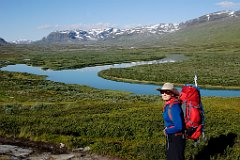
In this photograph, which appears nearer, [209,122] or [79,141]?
[79,141]

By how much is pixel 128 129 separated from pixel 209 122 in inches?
231

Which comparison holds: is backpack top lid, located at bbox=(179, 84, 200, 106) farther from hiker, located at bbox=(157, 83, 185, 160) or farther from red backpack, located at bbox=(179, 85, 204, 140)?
hiker, located at bbox=(157, 83, 185, 160)

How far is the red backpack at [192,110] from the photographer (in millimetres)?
9250

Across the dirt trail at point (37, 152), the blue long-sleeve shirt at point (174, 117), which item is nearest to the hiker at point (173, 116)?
the blue long-sleeve shirt at point (174, 117)

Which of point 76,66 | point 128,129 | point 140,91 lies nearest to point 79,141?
point 128,129

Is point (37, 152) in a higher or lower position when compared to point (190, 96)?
lower

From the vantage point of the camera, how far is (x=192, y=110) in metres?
9.27

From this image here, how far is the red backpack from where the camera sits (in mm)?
9250

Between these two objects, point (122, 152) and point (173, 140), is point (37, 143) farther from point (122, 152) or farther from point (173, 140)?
point (173, 140)

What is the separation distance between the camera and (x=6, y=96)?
46.9m

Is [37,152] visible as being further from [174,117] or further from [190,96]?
[190,96]

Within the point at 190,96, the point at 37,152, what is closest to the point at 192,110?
the point at 190,96

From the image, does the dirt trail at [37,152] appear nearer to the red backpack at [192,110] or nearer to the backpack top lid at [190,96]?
the red backpack at [192,110]

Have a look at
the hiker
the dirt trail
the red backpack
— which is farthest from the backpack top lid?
the dirt trail
